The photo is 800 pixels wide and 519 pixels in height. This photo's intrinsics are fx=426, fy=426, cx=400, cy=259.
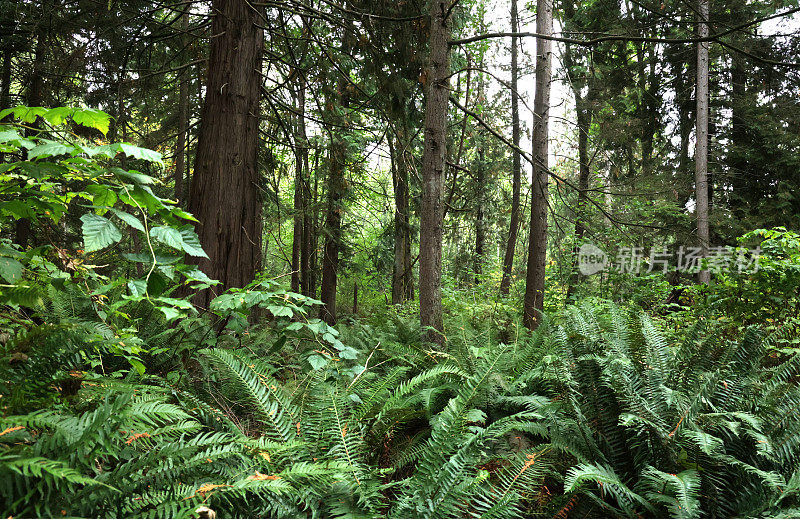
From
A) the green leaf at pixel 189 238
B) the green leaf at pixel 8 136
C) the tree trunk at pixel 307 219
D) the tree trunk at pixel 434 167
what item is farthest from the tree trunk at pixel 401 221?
the green leaf at pixel 8 136

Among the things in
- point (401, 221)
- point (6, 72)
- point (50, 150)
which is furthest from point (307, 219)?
point (6, 72)

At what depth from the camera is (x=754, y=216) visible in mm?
12812

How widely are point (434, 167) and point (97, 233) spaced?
3.40 metres

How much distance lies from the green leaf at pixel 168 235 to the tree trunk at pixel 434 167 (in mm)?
3136

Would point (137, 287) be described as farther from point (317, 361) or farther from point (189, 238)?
point (317, 361)

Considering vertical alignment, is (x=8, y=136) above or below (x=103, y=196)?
above

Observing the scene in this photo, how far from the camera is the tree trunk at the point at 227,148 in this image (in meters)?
4.11

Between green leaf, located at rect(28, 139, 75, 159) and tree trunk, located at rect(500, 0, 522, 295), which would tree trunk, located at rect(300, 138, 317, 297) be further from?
tree trunk, located at rect(500, 0, 522, 295)

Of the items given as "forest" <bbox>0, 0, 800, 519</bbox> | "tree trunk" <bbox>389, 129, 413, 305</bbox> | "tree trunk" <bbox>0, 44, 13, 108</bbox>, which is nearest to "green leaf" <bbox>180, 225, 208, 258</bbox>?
"forest" <bbox>0, 0, 800, 519</bbox>

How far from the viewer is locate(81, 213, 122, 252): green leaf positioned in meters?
1.31

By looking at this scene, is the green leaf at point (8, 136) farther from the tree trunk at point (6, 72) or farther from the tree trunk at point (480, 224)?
the tree trunk at point (480, 224)

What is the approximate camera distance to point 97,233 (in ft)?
4.41

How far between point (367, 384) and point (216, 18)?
3874mm

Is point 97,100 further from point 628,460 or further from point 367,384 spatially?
point 628,460
